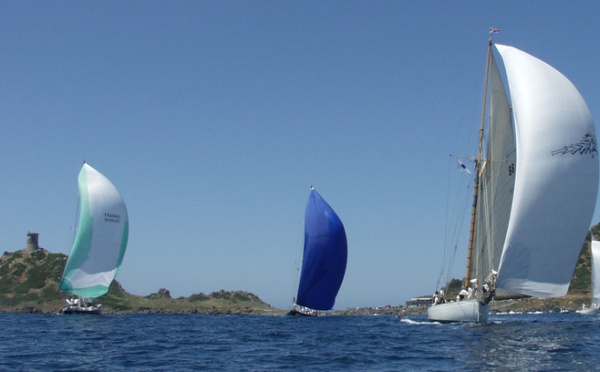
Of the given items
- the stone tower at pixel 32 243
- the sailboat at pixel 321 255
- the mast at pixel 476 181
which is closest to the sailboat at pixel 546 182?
the mast at pixel 476 181

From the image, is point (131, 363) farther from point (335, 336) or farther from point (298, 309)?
point (298, 309)

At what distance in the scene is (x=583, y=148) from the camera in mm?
43219

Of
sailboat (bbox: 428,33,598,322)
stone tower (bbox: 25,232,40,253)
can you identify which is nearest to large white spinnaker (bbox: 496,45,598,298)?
sailboat (bbox: 428,33,598,322)

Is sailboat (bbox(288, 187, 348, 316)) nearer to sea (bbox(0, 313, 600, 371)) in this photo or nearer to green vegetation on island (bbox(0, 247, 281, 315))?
sea (bbox(0, 313, 600, 371))

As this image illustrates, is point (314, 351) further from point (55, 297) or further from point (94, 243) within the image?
point (55, 297)

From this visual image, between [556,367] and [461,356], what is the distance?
4.88 metres

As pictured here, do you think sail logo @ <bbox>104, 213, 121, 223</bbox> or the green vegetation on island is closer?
sail logo @ <bbox>104, 213, 121, 223</bbox>

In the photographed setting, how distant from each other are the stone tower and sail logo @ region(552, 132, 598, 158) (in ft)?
384

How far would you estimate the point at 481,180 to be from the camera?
2144 inches

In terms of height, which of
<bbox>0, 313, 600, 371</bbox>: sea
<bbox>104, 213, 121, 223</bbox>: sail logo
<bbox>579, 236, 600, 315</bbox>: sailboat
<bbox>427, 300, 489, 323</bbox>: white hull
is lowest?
<bbox>0, 313, 600, 371</bbox>: sea

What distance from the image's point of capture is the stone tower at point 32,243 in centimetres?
13700

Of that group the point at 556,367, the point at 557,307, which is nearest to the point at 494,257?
the point at 556,367

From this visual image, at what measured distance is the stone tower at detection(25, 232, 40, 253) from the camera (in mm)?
137000

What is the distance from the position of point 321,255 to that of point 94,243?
25854mm
